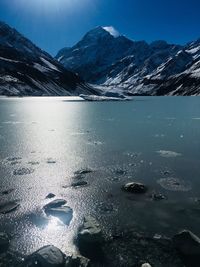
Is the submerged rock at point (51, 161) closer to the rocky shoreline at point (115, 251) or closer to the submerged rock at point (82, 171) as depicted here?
the submerged rock at point (82, 171)

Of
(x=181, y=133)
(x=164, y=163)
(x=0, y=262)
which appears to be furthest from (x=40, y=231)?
(x=181, y=133)

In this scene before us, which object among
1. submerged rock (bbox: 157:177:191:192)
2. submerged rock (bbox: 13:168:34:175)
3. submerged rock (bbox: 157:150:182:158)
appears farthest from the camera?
submerged rock (bbox: 157:150:182:158)

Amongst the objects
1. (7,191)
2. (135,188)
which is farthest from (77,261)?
(7,191)

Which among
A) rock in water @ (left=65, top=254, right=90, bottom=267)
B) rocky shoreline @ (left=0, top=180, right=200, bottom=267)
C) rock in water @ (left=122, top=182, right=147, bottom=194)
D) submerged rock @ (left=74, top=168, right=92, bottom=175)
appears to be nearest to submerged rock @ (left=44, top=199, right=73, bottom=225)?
rocky shoreline @ (left=0, top=180, right=200, bottom=267)

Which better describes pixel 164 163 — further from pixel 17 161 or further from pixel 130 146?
pixel 17 161

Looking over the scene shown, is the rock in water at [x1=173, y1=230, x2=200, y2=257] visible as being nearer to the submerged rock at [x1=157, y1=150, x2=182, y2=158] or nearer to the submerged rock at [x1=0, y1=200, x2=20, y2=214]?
the submerged rock at [x1=0, y1=200, x2=20, y2=214]

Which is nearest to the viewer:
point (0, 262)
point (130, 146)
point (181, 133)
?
point (0, 262)

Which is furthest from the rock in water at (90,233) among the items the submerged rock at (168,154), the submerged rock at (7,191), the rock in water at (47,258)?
the submerged rock at (168,154)
